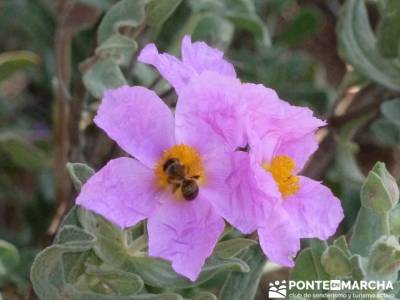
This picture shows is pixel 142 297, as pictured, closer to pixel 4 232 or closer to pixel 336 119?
pixel 336 119

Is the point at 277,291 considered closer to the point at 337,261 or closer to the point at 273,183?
the point at 337,261

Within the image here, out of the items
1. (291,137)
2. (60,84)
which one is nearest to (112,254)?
(291,137)

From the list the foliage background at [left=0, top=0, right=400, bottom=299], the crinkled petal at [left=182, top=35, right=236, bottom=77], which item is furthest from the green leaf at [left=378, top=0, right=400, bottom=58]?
the crinkled petal at [left=182, top=35, right=236, bottom=77]

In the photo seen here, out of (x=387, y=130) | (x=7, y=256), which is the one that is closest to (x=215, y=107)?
(x=7, y=256)

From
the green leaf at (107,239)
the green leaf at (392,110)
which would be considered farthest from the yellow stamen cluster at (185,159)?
the green leaf at (392,110)

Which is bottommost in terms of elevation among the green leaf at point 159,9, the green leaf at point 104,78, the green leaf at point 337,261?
the green leaf at point 337,261

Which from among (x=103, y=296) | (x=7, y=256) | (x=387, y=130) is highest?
(x=387, y=130)

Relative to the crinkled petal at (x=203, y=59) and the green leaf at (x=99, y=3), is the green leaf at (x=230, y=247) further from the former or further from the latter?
the green leaf at (x=99, y=3)

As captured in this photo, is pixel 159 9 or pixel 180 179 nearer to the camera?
pixel 180 179
